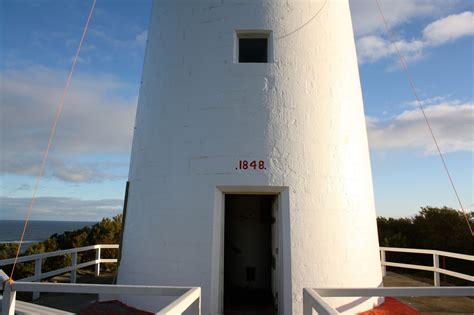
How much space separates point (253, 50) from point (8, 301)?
514 centimetres

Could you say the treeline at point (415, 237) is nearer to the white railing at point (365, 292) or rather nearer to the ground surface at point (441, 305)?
the ground surface at point (441, 305)

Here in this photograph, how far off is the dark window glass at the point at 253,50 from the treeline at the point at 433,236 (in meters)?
14.9

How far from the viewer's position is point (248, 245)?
8.71m

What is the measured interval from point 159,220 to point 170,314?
3.14 metres

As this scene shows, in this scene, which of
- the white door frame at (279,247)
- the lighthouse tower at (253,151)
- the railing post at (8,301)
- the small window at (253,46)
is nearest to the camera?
the railing post at (8,301)

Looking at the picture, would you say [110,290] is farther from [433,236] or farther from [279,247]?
[433,236]

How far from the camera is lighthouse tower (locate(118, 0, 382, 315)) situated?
19.3 ft

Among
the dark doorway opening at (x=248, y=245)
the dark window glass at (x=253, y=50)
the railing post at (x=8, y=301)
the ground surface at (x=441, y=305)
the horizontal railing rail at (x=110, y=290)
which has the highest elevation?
the dark window glass at (x=253, y=50)

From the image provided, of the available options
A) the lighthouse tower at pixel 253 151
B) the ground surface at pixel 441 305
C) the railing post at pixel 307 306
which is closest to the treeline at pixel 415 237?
the ground surface at pixel 441 305

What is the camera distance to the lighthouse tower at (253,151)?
588 centimetres

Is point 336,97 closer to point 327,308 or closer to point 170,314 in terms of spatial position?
point 327,308

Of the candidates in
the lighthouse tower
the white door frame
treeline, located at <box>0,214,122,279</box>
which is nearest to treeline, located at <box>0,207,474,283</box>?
treeline, located at <box>0,214,122,279</box>

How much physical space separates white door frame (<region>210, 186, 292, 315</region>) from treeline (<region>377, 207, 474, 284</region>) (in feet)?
47.7

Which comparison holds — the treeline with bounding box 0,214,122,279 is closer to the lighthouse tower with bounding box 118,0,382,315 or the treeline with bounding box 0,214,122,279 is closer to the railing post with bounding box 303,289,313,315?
the lighthouse tower with bounding box 118,0,382,315
